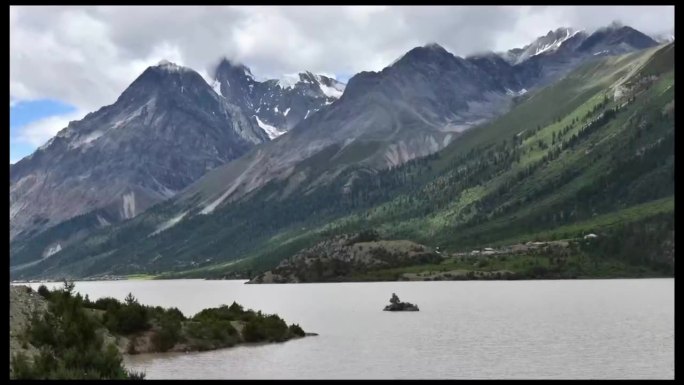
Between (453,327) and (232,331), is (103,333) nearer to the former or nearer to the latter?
(232,331)

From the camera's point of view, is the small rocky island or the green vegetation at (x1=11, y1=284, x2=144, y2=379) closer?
the green vegetation at (x1=11, y1=284, x2=144, y2=379)

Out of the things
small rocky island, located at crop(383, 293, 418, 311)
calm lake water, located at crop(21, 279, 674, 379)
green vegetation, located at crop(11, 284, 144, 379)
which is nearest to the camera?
green vegetation, located at crop(11, 284, 144, 379)

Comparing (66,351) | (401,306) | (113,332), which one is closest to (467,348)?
(113,332)

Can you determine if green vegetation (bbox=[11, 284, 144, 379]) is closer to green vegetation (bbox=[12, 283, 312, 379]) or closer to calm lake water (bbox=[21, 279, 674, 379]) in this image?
green vegetation (bbox=[12, 283, 312, 379])

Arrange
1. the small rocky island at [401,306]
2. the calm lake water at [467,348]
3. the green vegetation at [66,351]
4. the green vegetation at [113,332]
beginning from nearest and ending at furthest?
the green vegetation at [66,351] → the green vegetation at [113,332] → the calm lake water at [467,348] → the small rocky island at [401,306]

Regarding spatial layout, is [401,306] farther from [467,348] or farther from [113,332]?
[113,332]

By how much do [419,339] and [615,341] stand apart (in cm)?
2090

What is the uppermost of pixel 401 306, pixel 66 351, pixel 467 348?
pixel 66 351

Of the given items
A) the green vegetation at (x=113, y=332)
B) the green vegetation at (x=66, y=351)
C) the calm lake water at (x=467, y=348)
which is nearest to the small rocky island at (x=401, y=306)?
the calm lake water at (x=467, y=348)

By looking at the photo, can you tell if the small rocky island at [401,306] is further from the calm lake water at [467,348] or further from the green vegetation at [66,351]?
the green vegetation at [66,351]

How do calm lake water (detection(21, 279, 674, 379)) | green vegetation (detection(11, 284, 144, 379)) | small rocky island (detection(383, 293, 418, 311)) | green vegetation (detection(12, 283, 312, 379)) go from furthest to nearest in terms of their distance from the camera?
1. small rocky island (detection(383, 293, 418, 311))
2. calm lake water (detection(21, 279, 674, 379))
3. green vegetation (detection(12, 283, 312, 379))
4. green vegetation (detection(11, 284, 144, 379))

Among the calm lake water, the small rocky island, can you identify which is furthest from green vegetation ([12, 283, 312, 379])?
the small rocky island

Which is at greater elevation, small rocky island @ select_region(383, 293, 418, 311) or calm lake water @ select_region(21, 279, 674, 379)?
small rocky island @ select_region(383, 293, 418, 311)
